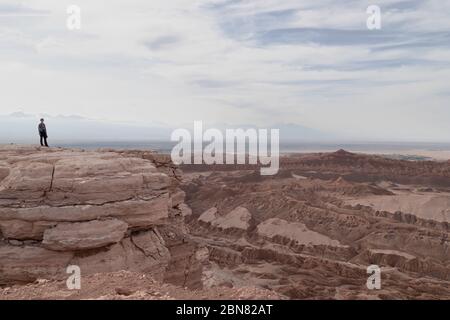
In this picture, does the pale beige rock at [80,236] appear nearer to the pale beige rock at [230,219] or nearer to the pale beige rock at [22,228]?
the pale beige rock at [22,228]

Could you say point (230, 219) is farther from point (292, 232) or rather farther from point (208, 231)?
point (292, 232)

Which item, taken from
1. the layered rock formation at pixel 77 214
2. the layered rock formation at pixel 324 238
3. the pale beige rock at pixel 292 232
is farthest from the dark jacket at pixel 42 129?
the pale beige rock at pixel 292 232

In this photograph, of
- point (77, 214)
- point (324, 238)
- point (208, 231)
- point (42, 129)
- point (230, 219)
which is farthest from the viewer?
point (230, 219)

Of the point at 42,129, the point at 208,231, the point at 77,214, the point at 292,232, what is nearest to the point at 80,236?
the point at 77,214
